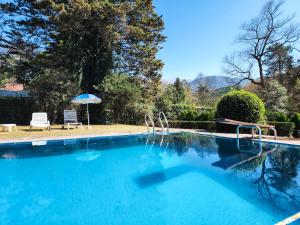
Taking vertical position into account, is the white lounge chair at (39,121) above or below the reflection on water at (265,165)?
above

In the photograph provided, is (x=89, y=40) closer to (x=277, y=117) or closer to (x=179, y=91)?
(x=277, y=117)

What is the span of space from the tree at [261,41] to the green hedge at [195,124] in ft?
46.8

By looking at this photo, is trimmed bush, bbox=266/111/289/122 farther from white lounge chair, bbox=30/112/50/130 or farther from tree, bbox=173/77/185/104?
tree, bbox=173/77/185/104

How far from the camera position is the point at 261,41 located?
2777 centimetres

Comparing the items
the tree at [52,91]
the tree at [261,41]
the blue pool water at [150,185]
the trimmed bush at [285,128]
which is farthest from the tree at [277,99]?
the tree at [52,91]

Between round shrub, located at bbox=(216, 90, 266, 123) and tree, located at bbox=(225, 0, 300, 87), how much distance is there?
16.0 m

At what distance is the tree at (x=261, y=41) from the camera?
26.3 meters

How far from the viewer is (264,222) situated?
12.4 ft

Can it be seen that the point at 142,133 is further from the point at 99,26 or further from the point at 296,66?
the point at 296,66

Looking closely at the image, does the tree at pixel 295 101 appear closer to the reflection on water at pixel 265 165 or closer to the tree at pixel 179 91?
the reflection on water at pixel 265 165

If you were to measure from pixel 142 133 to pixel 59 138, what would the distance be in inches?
177

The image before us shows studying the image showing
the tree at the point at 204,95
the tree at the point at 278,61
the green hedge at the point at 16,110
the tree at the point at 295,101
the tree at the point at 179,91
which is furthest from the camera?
the tree at the point at 204,95

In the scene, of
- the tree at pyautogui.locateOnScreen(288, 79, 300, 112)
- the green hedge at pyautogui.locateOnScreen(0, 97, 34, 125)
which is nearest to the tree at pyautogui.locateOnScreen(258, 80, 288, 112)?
the tree at pyautogui.locateOnScreen(288, 79, 300, 112)

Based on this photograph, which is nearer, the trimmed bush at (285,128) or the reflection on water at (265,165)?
the reflection on water at (265,165)
